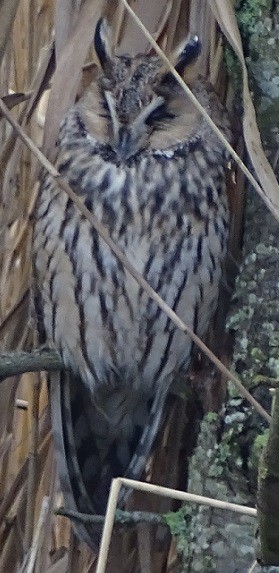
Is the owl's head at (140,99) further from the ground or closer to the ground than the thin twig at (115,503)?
further from the ground

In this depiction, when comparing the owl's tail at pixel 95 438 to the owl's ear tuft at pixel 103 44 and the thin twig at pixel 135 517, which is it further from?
the owl's ear tuft at pixel 103 44

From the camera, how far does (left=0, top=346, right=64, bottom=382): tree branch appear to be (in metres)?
1.16

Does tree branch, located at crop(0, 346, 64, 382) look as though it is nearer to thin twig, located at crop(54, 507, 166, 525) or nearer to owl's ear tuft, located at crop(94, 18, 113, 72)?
thin twig, located at crop(54, 507, 166, 525)

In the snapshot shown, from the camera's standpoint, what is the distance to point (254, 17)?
1134mm

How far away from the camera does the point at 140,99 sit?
1.21m

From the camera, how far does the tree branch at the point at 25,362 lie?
1.16m

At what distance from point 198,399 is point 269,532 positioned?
66 centimetres

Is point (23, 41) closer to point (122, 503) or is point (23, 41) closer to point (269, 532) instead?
point (122, 503)

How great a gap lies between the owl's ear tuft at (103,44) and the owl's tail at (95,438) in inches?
18.1

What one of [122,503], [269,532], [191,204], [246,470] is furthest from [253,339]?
[269,532]

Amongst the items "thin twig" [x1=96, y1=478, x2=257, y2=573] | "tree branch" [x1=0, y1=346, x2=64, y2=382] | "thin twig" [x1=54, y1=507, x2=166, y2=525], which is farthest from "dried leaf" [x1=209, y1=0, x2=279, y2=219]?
"thin twig" [x1=54, y1=507, x2=166, y2=525]

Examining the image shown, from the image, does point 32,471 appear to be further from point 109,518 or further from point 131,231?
point 109,518

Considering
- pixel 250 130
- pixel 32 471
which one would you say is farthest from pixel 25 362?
pixel 250 130

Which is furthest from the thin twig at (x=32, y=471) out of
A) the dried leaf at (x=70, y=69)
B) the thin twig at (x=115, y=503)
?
the thin twig at (x=115, y=503)
